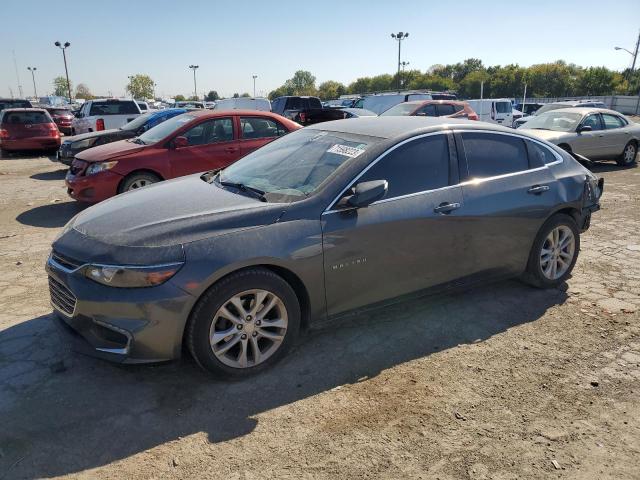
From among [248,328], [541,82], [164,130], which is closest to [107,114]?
[164,130]

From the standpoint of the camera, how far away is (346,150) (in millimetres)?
3799

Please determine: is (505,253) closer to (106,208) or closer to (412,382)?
(412,382)

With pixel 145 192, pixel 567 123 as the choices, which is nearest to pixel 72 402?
pixel 145 192

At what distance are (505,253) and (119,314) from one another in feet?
10.3

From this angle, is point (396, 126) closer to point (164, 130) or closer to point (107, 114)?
point (164, 130)

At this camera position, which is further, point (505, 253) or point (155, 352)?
point (505, 253)

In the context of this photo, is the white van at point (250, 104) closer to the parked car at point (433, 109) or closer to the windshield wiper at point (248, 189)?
the parked car at point (433, 109)

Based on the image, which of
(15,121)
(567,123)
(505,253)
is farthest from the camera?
(15,121)

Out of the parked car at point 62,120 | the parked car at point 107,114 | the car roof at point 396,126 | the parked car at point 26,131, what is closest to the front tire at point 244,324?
the car roof at point 396,126

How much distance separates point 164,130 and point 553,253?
6280 millimetres

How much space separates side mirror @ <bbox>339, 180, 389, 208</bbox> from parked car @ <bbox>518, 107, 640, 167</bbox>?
30.4ft

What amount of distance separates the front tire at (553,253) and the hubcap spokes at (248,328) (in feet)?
8.51

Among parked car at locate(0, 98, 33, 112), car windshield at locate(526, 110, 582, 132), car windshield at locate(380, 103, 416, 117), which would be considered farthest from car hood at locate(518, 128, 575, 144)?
parked car at locate(0, 98, 33, 112)

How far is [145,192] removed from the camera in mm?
4059
